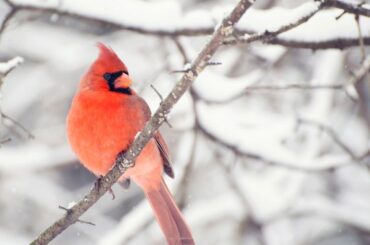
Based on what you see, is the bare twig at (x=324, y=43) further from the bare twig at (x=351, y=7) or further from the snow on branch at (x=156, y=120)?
the snow on branch at (x=156, y=120)

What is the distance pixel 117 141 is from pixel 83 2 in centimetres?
109

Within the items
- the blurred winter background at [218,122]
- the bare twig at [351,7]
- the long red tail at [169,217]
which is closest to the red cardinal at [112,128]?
the long red tail at [169,217]

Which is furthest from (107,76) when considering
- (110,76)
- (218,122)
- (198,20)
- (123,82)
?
(218,122)

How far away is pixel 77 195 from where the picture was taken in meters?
8.29

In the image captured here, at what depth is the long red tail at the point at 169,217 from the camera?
3277 millimetres

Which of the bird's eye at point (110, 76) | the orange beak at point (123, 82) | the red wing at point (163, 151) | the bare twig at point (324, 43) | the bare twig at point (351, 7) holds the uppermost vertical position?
the bare twig at point (351, 7)

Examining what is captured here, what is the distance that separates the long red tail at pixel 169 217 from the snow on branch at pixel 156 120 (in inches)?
25.5

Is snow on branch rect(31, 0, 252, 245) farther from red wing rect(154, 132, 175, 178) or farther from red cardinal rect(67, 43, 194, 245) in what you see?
red wing rect(154, 132, 175, 178)

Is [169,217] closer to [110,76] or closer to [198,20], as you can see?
[110,76]

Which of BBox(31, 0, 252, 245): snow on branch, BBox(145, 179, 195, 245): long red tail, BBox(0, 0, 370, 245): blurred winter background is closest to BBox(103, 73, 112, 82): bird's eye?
BBox(0, 0, 370, 245): blurred winter background

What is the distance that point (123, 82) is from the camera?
3.25m

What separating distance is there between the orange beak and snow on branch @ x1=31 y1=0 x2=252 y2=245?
23.0 inches

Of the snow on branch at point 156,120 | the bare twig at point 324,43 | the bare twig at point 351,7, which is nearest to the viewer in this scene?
the snow on branch at point 156,120

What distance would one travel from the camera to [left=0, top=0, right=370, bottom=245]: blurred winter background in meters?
3.82
